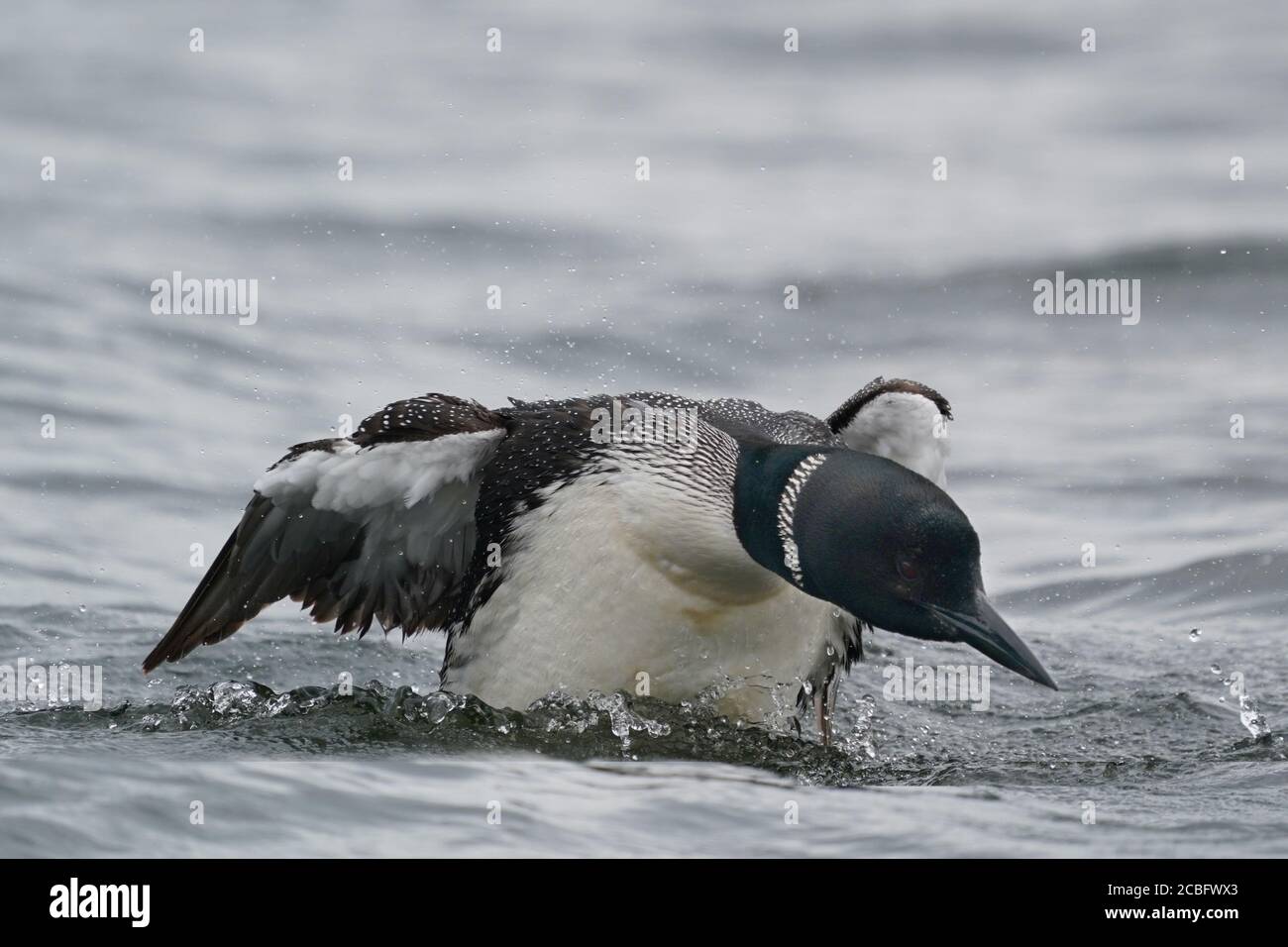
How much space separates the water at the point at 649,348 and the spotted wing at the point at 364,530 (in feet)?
1.24

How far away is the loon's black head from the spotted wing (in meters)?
1.47

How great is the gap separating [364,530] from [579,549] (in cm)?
115

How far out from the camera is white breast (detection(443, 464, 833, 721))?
23.9ft

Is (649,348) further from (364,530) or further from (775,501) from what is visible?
(775,501)

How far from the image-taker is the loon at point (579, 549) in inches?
282

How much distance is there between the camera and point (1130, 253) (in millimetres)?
15172

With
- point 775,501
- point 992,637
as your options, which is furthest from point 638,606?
point 992,637

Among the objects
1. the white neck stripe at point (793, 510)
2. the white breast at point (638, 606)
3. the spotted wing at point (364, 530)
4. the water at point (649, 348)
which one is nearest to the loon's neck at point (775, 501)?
the white neck stripe at point (793, 510)

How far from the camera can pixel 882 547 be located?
6.42 m

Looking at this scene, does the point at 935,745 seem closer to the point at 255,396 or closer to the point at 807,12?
the point at 255,396

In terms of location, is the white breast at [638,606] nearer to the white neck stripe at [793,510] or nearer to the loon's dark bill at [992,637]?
the white neck stripe at [793,510]

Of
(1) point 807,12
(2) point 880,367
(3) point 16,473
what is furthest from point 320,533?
(1) point 807,12

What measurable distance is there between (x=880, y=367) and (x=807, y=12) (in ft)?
21.4

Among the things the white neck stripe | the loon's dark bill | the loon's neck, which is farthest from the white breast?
the loon's dark bill
